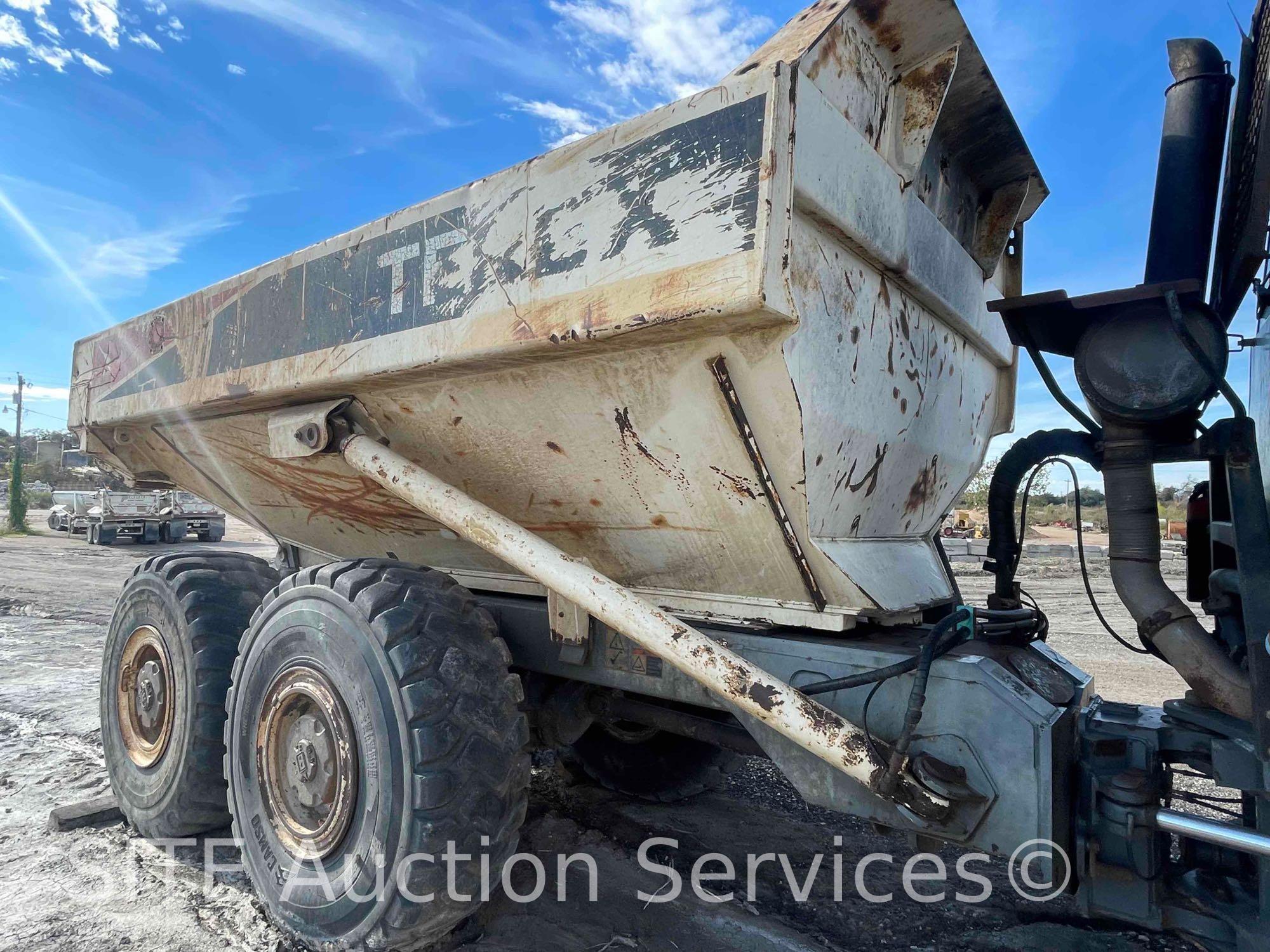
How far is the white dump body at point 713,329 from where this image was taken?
1.80 metres

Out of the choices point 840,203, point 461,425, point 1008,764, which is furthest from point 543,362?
point 1008,764

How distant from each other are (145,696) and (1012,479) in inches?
141

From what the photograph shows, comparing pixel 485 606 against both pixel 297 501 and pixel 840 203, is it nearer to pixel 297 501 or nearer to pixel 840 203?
pixel 297 501

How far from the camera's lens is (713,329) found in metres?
1.80

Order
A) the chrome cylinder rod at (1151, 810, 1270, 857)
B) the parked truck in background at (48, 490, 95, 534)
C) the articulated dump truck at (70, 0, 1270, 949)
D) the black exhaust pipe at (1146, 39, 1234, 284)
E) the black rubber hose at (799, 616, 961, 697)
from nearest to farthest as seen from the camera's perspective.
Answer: the chrome cylinder rod at (1151, 810, 1270, 857), the articulated dump truck at (70, 0, 1270, 949), the black rubber hose at (799, 616, 961, 697), the black exhaust pipe at (1146, 39, 1234, 284), the parked truck in background at (48, 490, 95, 534)

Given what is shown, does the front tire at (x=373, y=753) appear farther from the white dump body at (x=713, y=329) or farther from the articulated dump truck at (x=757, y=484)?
the white dump body at (x=713, y=329)

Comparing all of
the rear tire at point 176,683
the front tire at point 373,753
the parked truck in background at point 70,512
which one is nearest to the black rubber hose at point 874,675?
the front tire at point 373,753

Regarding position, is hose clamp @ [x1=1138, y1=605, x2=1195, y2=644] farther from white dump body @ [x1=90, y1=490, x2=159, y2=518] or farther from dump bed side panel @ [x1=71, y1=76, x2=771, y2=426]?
white dump body @ [x1=90, y1=490, x2=159, y2=518]

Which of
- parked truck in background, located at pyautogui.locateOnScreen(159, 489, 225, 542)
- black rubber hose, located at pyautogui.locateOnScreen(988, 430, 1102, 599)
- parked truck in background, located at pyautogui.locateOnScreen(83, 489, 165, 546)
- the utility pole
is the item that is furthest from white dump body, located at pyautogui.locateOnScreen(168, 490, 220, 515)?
black rubber hose, located at pyautogui.locateOnScreen(988, 430, 1102, 599)

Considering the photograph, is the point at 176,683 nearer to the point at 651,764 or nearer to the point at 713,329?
the point at 651,764

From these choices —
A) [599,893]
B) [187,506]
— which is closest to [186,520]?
[187,506]

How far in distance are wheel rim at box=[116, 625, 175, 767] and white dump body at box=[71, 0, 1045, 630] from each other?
3.71 ft

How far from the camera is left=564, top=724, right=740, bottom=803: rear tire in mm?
3797

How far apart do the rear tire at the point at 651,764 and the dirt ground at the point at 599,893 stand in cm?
7
